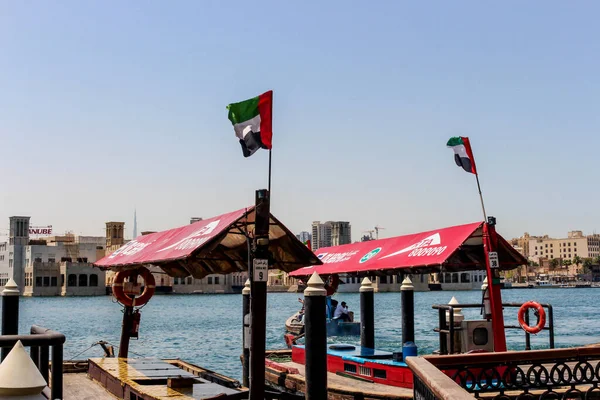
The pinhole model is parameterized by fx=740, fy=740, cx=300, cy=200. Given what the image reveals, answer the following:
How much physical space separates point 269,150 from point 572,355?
6.68 metres

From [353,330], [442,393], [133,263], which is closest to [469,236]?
[133,263]

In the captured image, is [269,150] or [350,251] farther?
[350,251]

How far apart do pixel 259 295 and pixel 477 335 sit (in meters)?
5.59

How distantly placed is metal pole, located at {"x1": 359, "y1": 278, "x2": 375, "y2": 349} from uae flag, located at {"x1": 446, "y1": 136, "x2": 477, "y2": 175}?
696 cm

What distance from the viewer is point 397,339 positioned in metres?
51.7

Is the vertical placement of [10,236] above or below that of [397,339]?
above

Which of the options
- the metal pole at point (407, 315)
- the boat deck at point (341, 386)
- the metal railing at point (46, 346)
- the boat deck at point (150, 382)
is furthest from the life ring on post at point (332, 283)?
the metal railing at point (46, 346)

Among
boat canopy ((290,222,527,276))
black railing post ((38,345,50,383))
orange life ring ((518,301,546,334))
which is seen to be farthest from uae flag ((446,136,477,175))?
black railing post ((38,345,50,383))

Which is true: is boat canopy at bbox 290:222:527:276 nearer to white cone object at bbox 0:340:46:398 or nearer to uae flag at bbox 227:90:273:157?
uae flag at bbox 227:90:273:157

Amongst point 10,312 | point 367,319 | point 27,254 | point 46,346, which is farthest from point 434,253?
point 27,254

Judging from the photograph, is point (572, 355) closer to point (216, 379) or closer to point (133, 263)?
point (216, 379)

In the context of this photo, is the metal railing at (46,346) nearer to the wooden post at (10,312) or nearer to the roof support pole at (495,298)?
the wooden post at (10,312)

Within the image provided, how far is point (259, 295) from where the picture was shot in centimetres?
1329

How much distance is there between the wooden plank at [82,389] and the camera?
16.4m
